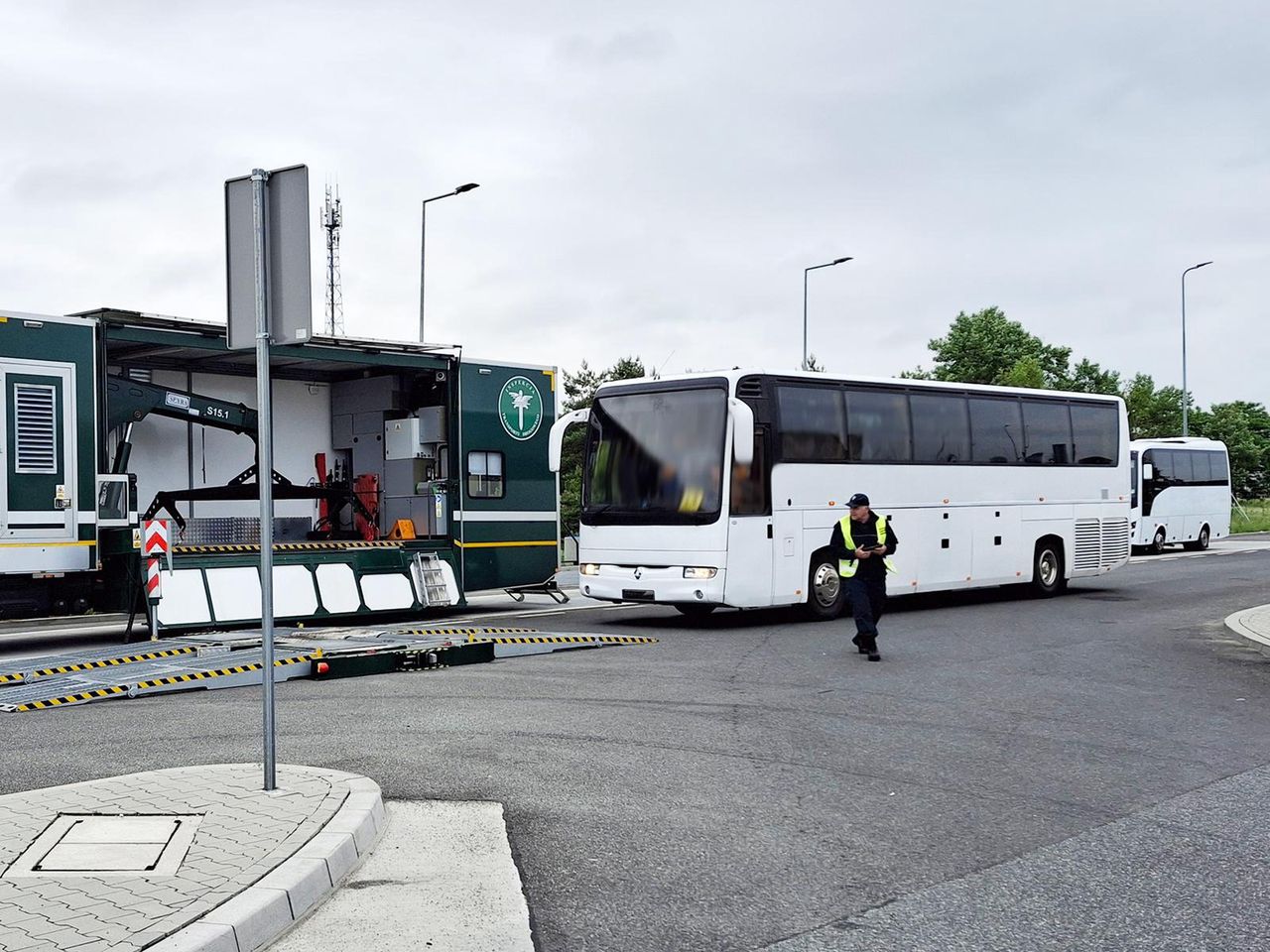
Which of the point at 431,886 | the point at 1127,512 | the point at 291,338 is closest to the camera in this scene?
the point at 431,886

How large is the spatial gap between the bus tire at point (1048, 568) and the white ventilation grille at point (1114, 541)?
3.32ft

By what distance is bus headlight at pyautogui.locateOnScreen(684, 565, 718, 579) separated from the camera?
16.5 meters

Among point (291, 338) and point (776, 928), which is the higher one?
point (291, 338)

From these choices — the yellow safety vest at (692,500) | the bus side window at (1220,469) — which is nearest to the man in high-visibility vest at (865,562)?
the yellow safety vest at (692,500)

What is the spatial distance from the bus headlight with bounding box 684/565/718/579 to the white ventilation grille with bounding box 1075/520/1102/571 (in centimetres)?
832

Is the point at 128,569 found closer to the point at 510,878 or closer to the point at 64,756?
the point at 64,756

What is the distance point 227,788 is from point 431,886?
68.3 inches

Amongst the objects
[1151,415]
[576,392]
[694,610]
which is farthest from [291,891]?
[1151,415]

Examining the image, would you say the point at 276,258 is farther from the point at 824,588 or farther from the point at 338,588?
the point at 824,588

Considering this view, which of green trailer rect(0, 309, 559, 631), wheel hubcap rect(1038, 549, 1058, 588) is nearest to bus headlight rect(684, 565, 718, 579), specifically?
green trailer rect(0, 309, 559, 631)

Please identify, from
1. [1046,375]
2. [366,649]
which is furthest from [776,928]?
[1046,375]

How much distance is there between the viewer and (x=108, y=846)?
566 centimetres

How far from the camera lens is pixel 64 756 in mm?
8094

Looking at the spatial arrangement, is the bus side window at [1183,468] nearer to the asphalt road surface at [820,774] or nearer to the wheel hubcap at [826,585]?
the wheel hubcap at [826,585]
